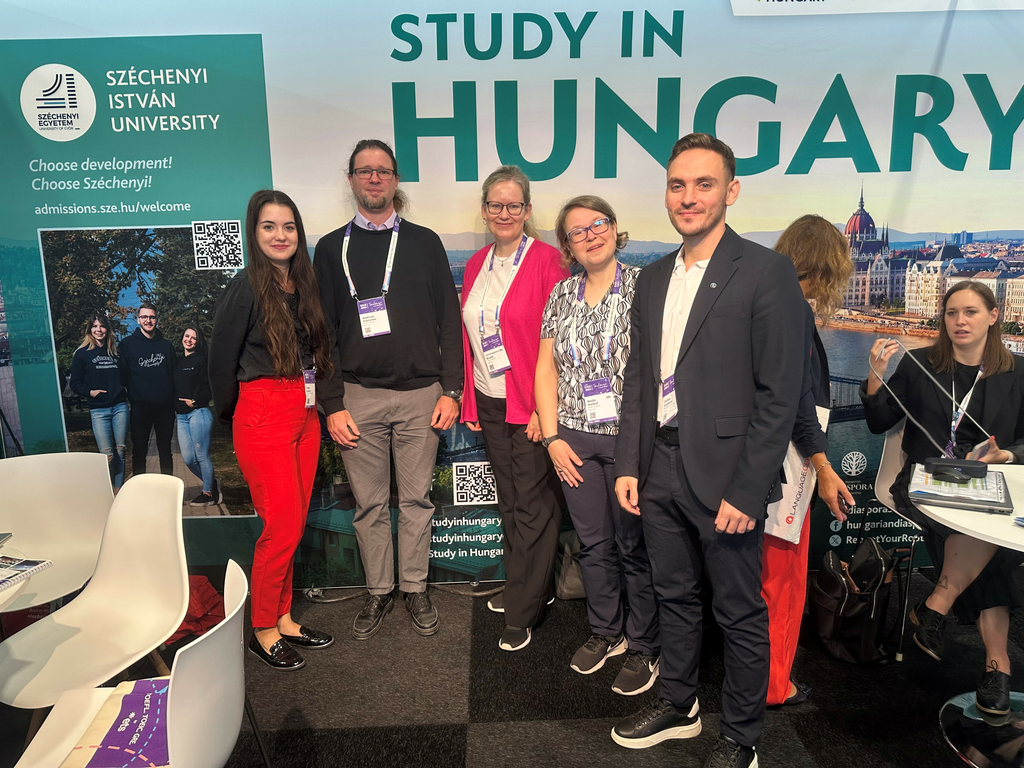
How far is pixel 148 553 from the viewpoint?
80.0 inches

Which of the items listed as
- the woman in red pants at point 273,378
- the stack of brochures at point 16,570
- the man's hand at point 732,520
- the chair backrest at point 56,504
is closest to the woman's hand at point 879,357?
the man's hand at point 732,520

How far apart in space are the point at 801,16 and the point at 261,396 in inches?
112

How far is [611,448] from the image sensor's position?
2.20 m

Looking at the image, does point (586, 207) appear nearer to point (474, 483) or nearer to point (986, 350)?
point (474, 483)

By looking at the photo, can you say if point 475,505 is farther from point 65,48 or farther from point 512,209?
point 65,48

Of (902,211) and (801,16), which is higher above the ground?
(801,16)

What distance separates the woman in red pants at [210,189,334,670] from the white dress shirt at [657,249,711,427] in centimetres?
135

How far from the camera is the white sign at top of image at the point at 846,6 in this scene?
2844 mm

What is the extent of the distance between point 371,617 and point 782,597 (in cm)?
169

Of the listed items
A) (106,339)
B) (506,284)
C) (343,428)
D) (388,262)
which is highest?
(388,262)

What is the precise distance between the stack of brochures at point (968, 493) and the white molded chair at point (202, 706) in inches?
75.5

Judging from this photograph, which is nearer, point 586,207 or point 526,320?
point 586,207

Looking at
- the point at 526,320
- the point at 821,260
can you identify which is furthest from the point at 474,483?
the point at 821,260

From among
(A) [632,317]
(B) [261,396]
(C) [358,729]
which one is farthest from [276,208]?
(C) [358,729]
